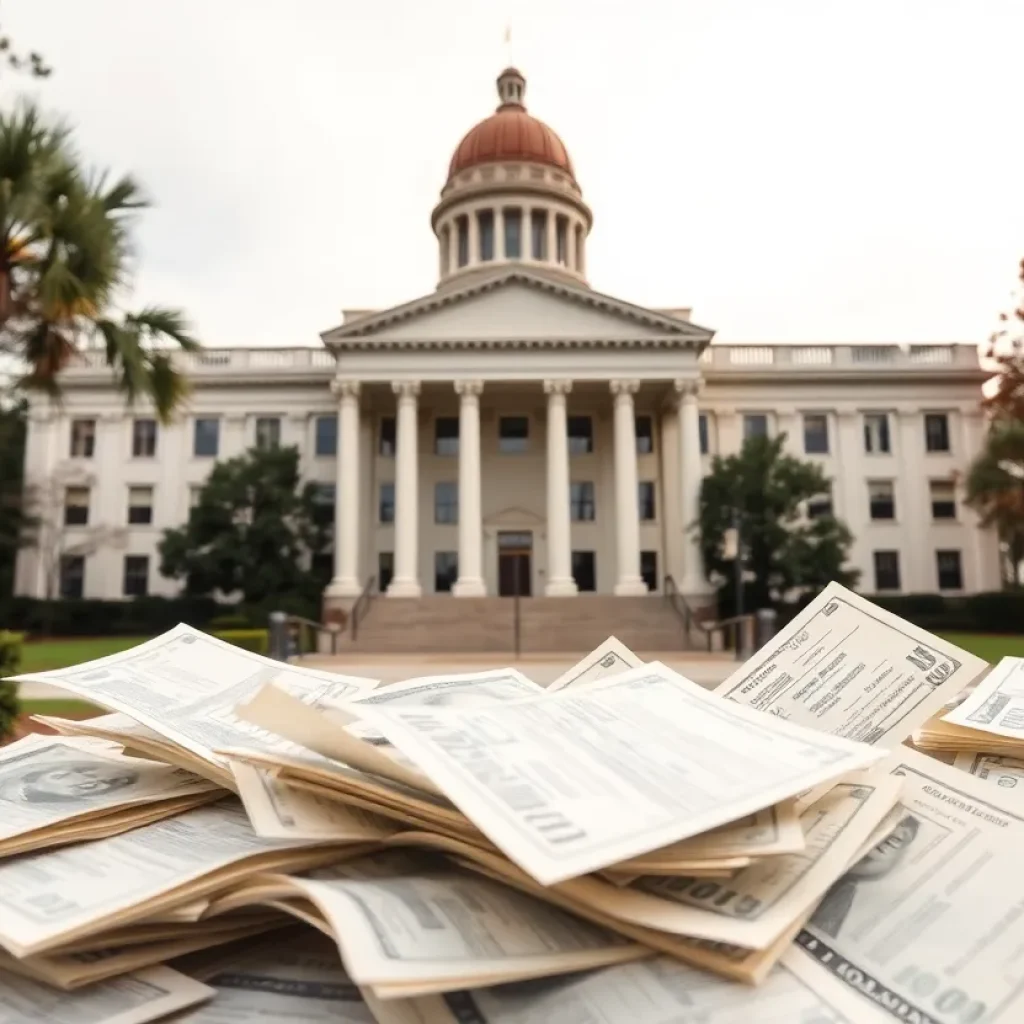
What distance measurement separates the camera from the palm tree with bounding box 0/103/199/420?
7.69m

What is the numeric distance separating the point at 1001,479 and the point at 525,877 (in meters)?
33.8

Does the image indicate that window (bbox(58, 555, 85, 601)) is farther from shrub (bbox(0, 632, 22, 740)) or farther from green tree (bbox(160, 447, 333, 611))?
shrub (bbox(0, 632, 22, 740))

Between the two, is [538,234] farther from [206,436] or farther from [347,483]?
[206,436]

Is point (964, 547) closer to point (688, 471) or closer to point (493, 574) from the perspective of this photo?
point (688, 471)

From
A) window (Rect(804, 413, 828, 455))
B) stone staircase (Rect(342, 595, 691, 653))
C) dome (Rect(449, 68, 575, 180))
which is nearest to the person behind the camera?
stone staircase (Rect(342, 595, 691, 653))

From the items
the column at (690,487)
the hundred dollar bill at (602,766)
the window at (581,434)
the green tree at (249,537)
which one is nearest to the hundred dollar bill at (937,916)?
the hundred dollar bill at (602,766)

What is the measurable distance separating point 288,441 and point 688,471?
58.6 feet

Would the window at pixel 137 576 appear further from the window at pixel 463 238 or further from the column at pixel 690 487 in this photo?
the column at pixel 690 487

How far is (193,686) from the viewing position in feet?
9.45

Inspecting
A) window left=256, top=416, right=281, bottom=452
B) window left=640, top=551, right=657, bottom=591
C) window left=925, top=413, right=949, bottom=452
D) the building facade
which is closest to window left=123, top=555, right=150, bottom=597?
the building facade

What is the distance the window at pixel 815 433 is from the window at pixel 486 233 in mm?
17592

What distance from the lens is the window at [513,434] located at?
115ft

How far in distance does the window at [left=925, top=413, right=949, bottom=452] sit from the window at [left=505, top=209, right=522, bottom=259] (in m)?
21.0

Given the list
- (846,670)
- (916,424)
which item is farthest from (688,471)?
(846,670)
